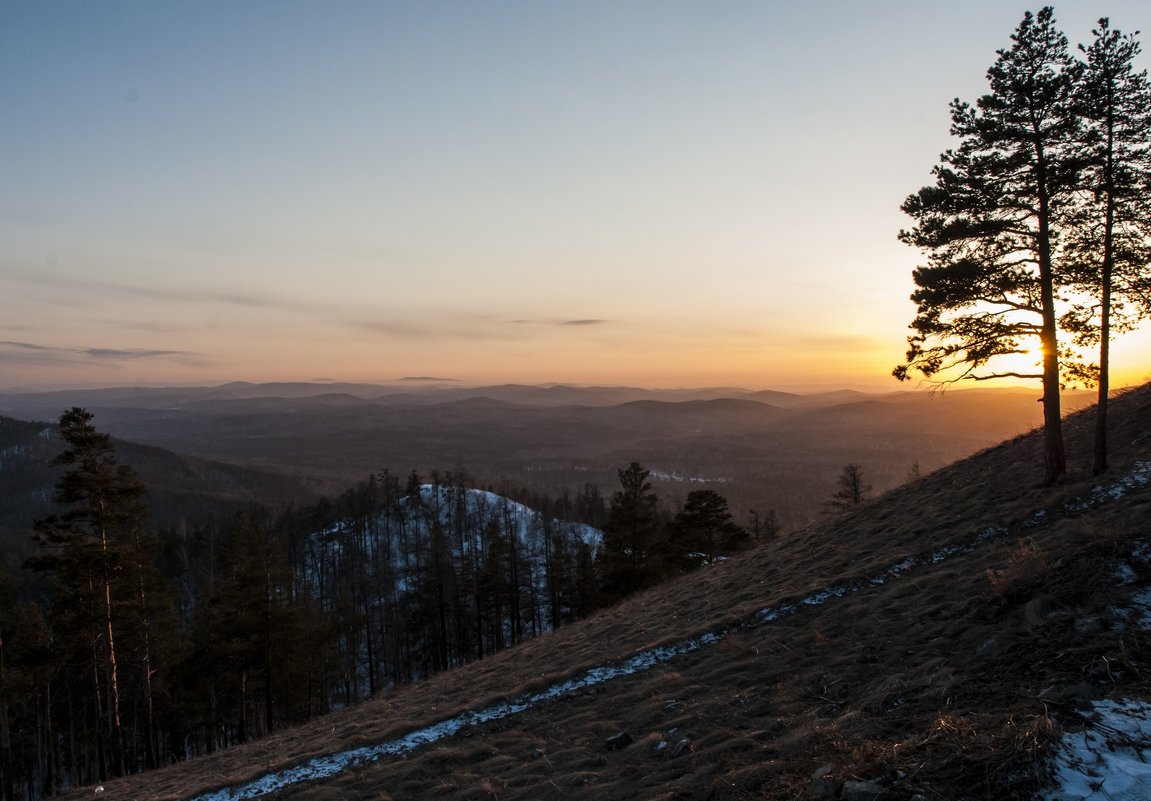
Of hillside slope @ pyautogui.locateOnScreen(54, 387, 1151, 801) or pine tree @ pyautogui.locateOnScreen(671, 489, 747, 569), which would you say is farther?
pine tree @ pyautogui.locateOnScreen(671, 489, 747, 569)

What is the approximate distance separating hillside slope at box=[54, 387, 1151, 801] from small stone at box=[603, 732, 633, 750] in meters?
0.03

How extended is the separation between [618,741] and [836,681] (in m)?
A: 3.32

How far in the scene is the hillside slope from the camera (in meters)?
4.98

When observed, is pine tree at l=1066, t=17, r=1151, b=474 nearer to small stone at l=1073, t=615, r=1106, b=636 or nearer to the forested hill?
small stone at l=1073, t=615, r=1106, b=636

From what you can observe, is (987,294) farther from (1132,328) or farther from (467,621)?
(467,621)

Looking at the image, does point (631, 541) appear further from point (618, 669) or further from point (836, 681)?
point (836, 681)

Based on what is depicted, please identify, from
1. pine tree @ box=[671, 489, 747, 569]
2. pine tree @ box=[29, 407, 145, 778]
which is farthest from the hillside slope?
pine tree @ box=[671, 489, 747, 569]

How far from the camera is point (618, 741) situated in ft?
26.7

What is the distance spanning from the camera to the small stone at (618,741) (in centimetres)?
804

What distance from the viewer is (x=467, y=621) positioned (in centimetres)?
4956

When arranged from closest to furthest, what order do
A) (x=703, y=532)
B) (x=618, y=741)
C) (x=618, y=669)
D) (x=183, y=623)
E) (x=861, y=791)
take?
(x=861, y=791) → (x=618, y=741) → (x=618, y=669) → (x=703, y=532) → (x=183, y=623)

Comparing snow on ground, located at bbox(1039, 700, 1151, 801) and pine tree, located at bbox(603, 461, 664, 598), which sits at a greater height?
snow on ground, located at bbox(1039, 700, 1151, 801)

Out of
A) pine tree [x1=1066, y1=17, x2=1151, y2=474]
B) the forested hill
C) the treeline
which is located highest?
pine tree [x1=1066, y1=17, x2=1151, y2=474]

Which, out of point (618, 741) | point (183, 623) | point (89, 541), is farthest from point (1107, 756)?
point (183, 623)
